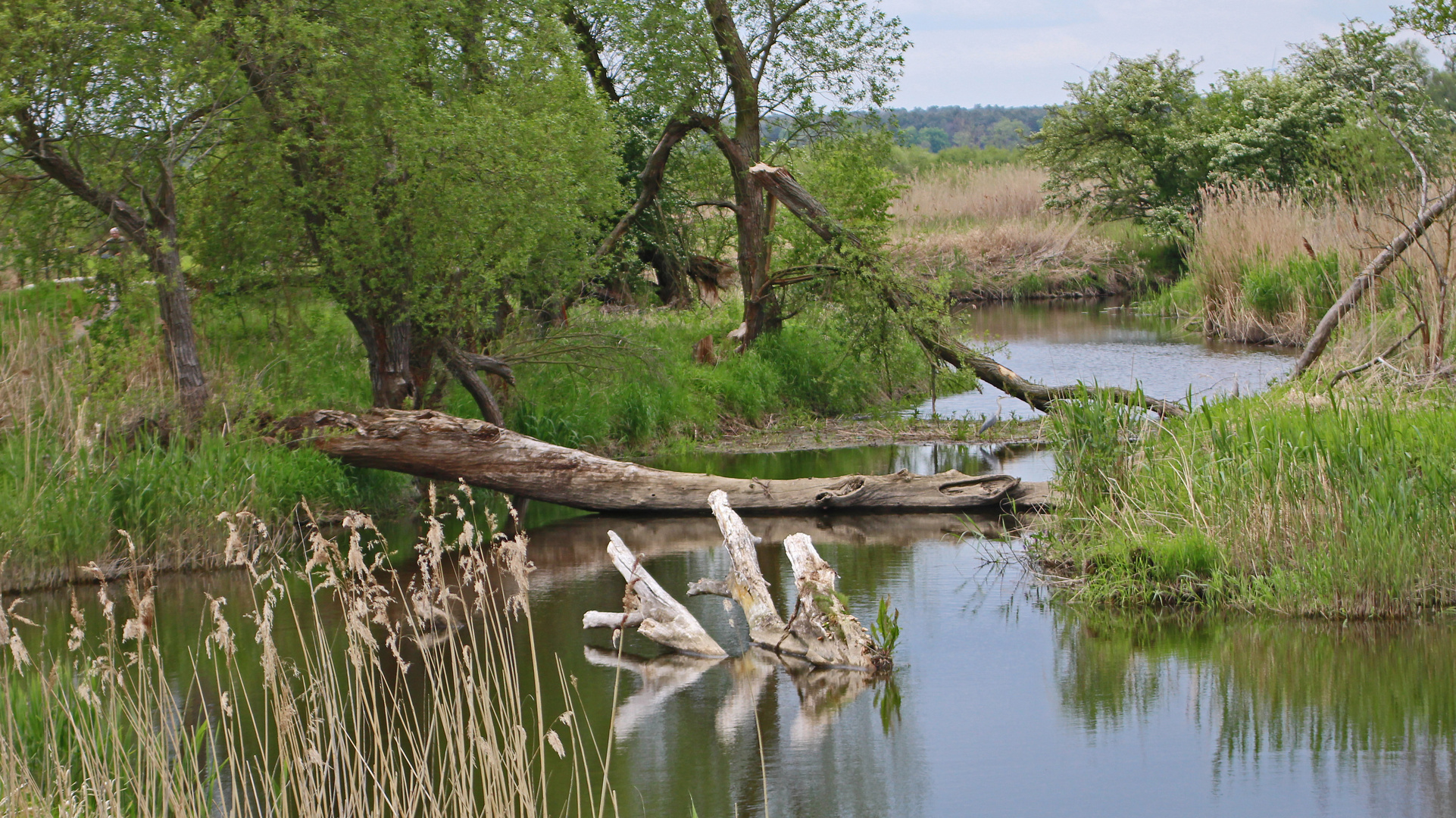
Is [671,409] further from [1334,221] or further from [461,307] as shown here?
[1334,221]

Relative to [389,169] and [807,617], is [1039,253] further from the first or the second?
[807,617]

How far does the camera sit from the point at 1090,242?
34562mm

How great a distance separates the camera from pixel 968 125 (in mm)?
156750

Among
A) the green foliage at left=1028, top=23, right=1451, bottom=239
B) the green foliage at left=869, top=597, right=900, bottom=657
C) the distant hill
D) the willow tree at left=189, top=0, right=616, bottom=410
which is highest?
the distant hill

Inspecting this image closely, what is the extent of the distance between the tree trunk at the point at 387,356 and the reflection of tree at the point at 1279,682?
21.3 feet

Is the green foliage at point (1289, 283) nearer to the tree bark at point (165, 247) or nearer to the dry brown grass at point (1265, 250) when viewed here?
the dry brown grass at point (1265, 250)

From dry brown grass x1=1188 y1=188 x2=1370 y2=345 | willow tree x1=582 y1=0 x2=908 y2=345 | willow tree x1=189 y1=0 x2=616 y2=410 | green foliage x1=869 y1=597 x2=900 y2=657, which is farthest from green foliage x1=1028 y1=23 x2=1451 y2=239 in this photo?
green foliage x1=869 y1=597 x2=900 y2=657

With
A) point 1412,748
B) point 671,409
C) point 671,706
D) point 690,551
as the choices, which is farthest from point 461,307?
point 1412,748

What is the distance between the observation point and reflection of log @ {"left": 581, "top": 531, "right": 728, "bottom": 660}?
25.2ft

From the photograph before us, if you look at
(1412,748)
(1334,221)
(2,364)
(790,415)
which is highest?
(1334,221)

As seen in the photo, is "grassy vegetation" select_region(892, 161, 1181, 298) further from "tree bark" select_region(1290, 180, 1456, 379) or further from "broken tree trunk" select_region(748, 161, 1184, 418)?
"tree bark" select_region(1290, 180, 1456, 379)

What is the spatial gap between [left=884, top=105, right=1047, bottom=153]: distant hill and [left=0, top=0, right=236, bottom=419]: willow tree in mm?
111083

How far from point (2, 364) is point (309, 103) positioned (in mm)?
3098

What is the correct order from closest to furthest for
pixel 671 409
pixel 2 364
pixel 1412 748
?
pixel 1412 748 < pixel 2 364 < pixel 671 409
